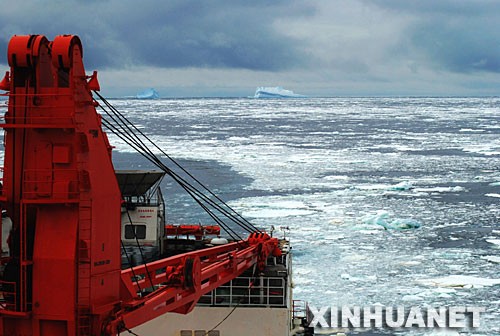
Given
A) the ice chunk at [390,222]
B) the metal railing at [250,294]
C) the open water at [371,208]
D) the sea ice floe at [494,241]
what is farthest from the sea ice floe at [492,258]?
the metal railing at [250,294]

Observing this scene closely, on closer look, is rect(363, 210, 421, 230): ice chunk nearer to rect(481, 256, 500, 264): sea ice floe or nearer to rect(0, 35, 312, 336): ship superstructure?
rect(481, 256, 500, 264): sea ice floe

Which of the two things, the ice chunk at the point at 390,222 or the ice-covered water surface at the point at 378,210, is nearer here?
the ice-covered water surface at the point at 378,210

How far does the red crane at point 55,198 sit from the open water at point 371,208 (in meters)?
8.04

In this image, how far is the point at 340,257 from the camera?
662 inches

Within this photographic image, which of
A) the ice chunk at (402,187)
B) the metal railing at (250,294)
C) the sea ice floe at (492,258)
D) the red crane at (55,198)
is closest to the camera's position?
the red crane at (55,198)

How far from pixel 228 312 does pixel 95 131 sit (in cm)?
474

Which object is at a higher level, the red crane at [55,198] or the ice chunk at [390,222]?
the red crane at [55,198]

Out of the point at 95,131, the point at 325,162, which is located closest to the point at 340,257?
the point at 95,131

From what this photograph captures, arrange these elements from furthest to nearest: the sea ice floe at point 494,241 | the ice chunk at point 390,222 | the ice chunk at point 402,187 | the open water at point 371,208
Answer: the ice chunk at point 402,187
the ice chunk at point 390,222
the sea ice floe at point 494,241
the open water at point 371,208

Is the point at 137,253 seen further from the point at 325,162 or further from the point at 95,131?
the point at 325,162

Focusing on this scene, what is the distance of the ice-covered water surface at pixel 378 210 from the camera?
14.6 m

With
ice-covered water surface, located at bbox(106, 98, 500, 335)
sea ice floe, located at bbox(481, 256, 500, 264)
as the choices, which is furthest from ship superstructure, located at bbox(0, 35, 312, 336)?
sea ice floe, located at bbox(481, 256, 500, 264)

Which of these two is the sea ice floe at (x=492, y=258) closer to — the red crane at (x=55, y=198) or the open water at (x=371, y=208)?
the open water at (x=371, y=208)

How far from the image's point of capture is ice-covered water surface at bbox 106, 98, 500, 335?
576 inches
